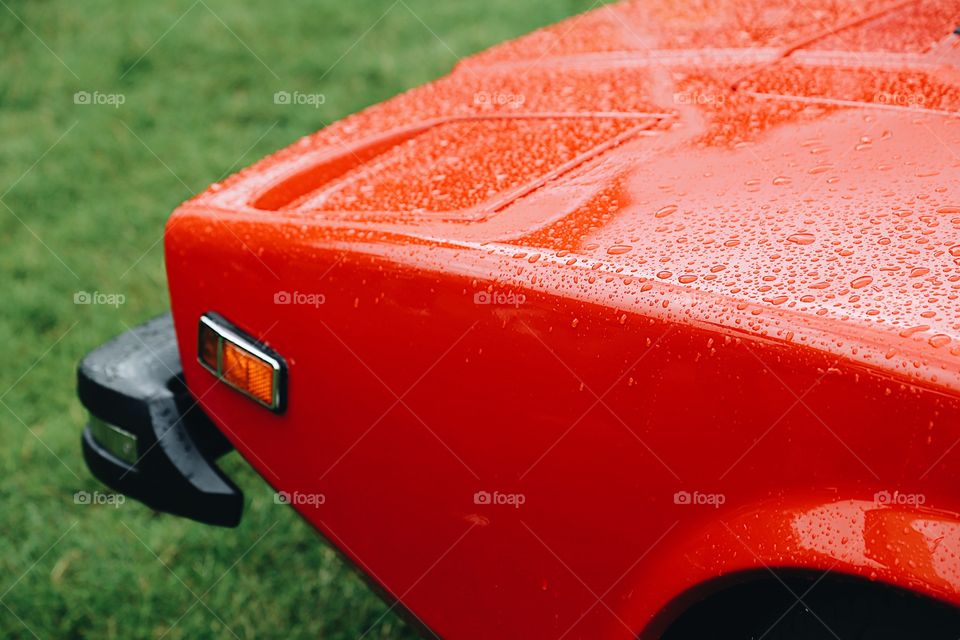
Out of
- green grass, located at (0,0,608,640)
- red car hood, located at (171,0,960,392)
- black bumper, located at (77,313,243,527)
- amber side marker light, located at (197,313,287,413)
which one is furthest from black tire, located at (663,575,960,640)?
green grass, located at (0,0,608,640)

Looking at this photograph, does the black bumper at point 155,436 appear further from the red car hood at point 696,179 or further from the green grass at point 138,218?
the green grass at point 138,218

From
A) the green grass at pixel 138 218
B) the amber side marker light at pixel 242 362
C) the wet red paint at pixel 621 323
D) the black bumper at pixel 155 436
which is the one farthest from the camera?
the green grass at pixel 138 218

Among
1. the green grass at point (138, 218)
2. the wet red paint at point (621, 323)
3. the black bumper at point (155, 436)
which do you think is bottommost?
the green grass at point (138, 218)

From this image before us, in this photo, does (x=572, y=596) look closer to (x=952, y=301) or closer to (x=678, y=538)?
(x=678, y=538)

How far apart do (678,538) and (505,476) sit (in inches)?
12.1

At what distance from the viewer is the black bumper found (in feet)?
7.14

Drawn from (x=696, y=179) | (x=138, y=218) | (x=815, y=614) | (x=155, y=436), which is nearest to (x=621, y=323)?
(x=696, y=179)

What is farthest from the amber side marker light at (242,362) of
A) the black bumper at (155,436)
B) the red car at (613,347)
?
the black bumper at (155,436)

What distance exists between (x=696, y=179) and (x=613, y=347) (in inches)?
15.4

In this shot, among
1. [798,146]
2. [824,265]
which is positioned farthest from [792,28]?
[824,265]

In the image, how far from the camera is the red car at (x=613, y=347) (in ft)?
4.26

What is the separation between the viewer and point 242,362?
1.98 metres

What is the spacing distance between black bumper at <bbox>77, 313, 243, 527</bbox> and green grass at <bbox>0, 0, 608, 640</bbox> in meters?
0.61

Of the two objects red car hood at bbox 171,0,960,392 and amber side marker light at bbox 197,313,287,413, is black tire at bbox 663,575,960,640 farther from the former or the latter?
amber side marker light at bbox 197,313,287,413
